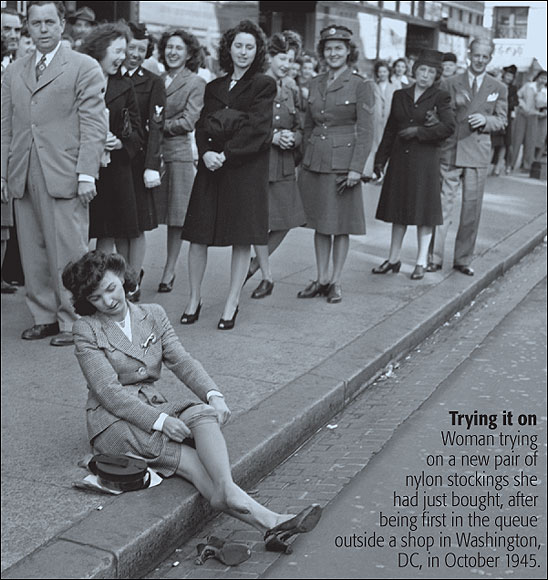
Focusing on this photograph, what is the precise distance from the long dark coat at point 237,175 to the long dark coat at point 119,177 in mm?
427

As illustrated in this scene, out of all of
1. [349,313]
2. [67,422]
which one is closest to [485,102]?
[349,313]

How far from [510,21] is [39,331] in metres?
5.82

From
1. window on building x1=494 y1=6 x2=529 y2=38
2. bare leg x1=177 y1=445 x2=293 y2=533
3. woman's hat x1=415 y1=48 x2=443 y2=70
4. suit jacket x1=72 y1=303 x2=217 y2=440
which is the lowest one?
bare leg x1=177 y1=445 x2=293 y2=533

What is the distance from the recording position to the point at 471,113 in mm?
9555

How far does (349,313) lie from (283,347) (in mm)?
1170

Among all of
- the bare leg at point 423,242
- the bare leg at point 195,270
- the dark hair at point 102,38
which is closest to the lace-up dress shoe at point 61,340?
the bare leg at point 195,270

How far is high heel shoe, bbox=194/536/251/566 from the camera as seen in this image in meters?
4.01

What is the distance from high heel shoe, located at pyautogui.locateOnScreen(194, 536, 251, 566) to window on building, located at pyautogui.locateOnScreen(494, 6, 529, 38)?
6.84 m

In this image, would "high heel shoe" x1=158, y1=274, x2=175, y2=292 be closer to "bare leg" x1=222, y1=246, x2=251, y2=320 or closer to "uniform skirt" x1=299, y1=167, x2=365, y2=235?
"bare leg" x1=222, y1=246, x2=251, y2=320

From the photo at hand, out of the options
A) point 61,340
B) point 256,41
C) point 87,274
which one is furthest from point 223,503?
point 256,41

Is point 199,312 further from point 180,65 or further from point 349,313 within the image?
point 180,65

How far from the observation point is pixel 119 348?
467 centimetres

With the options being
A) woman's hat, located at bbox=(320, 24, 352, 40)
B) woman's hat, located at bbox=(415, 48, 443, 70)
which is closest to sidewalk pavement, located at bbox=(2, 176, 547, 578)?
woman's hat, located at bbox=(415, 48, 443, 70)

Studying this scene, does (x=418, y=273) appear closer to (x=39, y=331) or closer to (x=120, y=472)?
(x=39, y=331)
